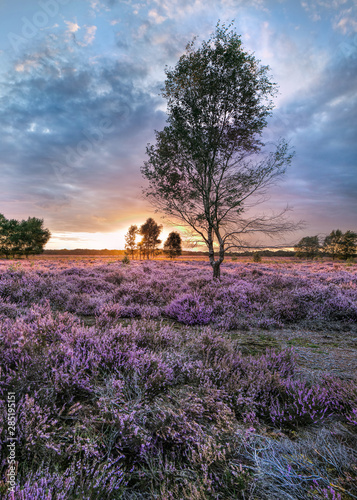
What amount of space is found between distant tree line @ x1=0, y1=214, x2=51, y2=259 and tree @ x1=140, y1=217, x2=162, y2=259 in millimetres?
27867

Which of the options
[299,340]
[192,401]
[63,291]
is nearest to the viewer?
[192,401]

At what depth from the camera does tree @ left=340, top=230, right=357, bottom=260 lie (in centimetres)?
5853

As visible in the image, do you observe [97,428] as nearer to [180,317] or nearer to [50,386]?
[50,386]

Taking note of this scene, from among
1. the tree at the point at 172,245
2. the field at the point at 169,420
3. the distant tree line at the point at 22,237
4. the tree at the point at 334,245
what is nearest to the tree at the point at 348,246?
the tree at the point at 334,245

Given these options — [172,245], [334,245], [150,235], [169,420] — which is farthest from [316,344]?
[334,245]

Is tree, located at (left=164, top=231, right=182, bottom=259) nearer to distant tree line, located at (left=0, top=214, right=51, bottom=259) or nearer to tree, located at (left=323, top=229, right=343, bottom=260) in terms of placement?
distant tree line, located at (left=0, top=214, right=51, bottom=259)

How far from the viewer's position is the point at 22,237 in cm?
6044

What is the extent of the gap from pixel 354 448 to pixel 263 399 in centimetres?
79

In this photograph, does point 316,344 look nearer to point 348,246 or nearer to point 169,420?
point 169,420

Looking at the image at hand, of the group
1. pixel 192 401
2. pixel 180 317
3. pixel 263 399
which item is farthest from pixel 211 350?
pixel 180 317

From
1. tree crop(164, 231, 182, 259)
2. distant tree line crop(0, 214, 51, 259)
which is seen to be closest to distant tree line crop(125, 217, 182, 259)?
tree crop(164, 231, 182, 259)

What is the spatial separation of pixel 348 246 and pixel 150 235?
51.9 meters

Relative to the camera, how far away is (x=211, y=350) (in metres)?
3.28

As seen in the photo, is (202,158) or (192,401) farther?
(202,158)
